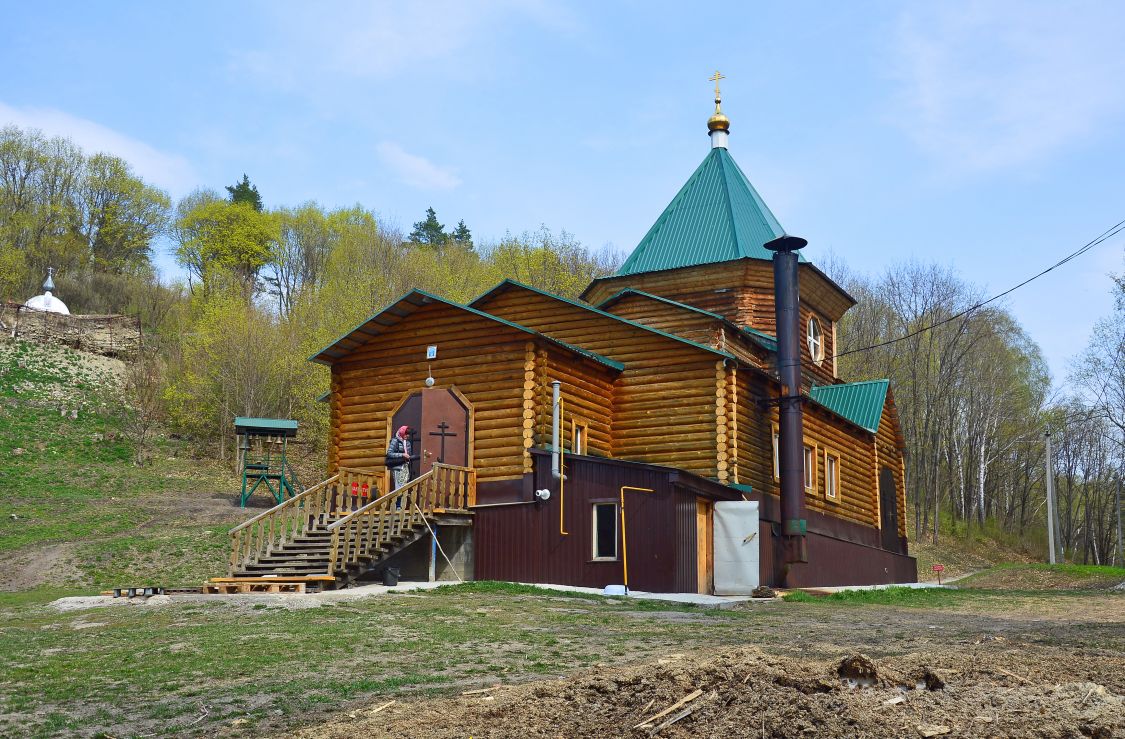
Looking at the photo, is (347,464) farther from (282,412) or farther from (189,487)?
(282,412)

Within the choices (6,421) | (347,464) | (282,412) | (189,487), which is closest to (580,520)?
(347,464)

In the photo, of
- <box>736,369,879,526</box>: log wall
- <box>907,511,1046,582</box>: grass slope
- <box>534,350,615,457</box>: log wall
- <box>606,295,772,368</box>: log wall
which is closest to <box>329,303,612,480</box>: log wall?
<box>534,350,615,457</box>: log wall

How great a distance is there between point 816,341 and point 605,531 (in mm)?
13854

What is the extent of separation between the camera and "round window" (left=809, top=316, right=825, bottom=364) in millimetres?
32281

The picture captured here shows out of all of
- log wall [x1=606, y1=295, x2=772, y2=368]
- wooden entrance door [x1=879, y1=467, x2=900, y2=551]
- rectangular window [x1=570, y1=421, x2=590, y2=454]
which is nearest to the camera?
rectangular window [x1=570, y1=421, x2=590, y2=454]

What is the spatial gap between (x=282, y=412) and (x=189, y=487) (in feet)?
20.0

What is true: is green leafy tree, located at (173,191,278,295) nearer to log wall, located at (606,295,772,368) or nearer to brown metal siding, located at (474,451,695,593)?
log wall, located at (606,295,772,368)

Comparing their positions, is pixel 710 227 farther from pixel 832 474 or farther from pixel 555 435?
pixel 555 435

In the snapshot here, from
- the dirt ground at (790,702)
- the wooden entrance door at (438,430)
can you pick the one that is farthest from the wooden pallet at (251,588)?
the dirt ground at (790,702)

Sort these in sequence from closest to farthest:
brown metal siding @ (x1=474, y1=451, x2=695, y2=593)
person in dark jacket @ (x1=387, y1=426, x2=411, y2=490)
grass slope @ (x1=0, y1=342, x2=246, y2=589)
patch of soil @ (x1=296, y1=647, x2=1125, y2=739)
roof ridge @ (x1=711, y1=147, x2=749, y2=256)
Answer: patch of soil @ (x1=296, y1=647, x2=1125, y2=739) < brown metal siding @ (x1=474, y1=451, x2=695, y2=593) < person in dark jacket @ (x1=387, y1=426, x2=411, y2=490) < grass slope @ (x1=0, y1=342, x2=246, y2=589) < roof ridge @ (x1=711, y1=147, x2=749, y2=256)

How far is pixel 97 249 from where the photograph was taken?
6431 cm

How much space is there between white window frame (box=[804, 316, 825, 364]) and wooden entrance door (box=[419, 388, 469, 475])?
1317 centimetres

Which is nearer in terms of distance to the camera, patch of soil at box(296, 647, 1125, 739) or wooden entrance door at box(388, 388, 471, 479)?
patch of soil at box(296, 647, 1125, 739)

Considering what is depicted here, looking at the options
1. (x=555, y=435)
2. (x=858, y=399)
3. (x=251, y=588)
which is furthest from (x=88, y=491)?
(x=858, y=399)
